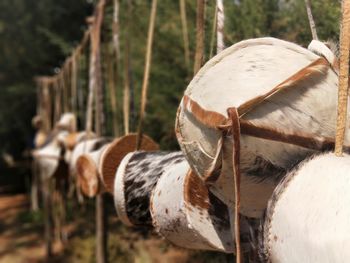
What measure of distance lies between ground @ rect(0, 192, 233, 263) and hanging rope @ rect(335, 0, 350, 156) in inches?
34.1

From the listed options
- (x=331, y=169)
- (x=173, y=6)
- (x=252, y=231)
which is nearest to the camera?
(x=331, y=169)

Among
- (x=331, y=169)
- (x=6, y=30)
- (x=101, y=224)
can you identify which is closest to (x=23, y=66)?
(x=6, y=30)

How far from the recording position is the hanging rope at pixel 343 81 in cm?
62

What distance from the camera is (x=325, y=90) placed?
2.20 feet

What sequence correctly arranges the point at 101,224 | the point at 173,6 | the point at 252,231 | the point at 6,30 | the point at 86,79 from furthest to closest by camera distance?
the point at 6,30, the point at 86,79, the point at 173,6, the point at 101,224, the point at 252,231

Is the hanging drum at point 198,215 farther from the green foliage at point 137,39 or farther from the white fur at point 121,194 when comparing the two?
the green foliage at point 137,39

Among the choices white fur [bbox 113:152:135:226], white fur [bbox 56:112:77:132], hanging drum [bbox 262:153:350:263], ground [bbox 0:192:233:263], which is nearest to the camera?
hanging drum [bbox 262:153:350:263]

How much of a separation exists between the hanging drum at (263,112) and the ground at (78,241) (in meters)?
0.78

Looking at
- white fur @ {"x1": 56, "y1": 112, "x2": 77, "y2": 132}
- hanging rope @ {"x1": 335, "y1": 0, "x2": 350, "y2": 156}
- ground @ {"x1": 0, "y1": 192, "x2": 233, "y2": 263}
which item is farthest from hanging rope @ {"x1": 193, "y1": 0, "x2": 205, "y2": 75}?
white fur @ {"x1": 56, "y1": 112, "x2": 77, "y2": 132}

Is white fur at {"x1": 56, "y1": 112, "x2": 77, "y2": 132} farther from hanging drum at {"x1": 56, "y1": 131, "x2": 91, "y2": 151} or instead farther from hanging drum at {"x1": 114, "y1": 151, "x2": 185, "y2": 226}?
hanging drum at {"x1": 114, "y1": 151, "x2": 185, "y2": 226}

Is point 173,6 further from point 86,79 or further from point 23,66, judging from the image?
point 23,66

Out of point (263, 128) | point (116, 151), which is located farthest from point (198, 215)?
point (116, 151)

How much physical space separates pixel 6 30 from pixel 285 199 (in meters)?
9.28

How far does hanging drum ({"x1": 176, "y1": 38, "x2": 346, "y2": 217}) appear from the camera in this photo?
65cm
